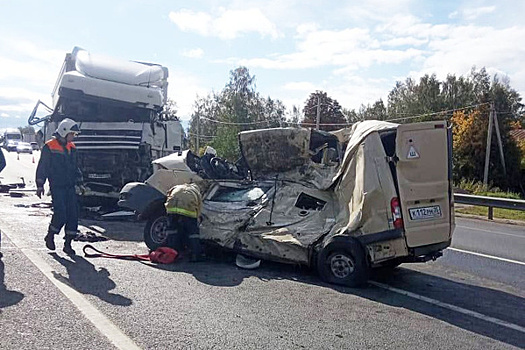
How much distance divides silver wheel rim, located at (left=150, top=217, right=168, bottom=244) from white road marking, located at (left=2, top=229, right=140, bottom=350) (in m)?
1.51

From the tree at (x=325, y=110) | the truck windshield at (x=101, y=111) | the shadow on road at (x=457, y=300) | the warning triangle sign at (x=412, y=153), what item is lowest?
the shadow on road at (x=457, y=300)

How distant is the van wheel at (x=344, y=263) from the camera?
266 inches

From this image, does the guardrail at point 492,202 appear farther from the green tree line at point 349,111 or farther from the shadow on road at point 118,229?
the green tree line at point 349,111

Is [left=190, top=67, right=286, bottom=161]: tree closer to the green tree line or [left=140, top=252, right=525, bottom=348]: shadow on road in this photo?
the green tree line

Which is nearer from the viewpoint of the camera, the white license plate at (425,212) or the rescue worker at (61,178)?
the white license plate at (425,212)

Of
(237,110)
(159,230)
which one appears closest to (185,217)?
(159,230)

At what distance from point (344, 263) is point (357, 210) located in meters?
0.60

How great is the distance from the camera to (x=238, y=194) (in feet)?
27.3

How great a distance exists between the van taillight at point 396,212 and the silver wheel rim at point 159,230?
10.4ft

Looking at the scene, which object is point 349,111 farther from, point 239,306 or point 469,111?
point 239,306

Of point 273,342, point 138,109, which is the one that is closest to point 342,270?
point 273,342

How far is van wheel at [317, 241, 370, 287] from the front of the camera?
6.75m

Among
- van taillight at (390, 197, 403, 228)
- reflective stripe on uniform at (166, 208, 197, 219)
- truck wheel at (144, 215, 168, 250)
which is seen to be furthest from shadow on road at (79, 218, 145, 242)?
van taillight at (390, 197, 403, 228)

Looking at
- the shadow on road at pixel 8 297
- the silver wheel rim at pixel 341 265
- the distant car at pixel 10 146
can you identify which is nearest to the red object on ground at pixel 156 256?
the shadow on road at pixel 8 297
